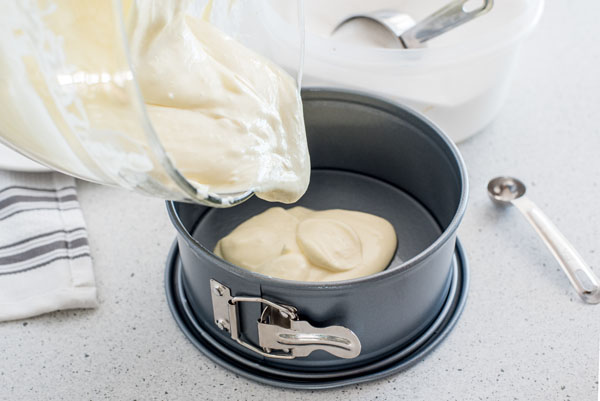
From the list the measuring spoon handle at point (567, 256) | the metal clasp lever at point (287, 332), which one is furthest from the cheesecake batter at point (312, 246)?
the measuring spoon handle at point (567, 256)

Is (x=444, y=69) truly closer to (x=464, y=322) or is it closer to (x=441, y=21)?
(x=441, y=21)

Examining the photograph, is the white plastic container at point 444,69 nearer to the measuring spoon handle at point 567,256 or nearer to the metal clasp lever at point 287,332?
the measuring spoon handle at point 567,256

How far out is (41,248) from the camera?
93 centimetres

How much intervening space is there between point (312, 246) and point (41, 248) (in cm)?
38

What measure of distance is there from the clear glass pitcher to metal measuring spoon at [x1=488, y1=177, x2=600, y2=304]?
54 cm

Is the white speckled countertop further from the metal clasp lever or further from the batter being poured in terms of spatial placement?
the batter being poured

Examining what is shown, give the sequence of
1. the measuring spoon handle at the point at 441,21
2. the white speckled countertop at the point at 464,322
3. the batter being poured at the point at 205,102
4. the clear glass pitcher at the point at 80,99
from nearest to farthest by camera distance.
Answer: the clear glass pitcher at the point at 80,99, the batter being poured at the point at 205,102, the white speckled countertop at the point at 464,322, the measuring spoon handle at the point at 441,21

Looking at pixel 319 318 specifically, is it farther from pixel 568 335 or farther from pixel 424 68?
pixel 424 68

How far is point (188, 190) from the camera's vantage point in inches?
22.5

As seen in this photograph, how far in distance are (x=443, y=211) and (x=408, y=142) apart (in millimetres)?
115

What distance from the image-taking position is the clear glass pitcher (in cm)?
52

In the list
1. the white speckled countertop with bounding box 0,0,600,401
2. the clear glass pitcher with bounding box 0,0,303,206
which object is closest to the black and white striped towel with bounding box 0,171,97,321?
the white speckled countertop with bounding box 0,0,600,401

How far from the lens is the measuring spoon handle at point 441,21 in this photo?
100 centimetres

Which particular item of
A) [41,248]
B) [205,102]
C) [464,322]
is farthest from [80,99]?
[464,322]
